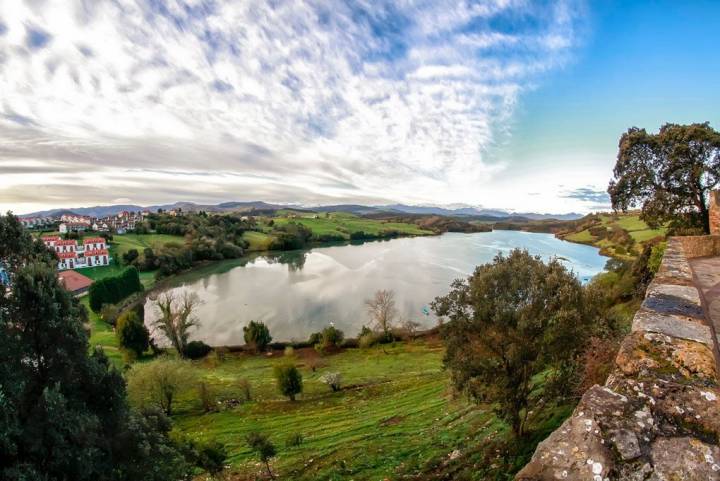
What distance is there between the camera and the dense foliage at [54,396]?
6113 millimetres

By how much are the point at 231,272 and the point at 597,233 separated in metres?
99.6

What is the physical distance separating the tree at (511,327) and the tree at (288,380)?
1631cm

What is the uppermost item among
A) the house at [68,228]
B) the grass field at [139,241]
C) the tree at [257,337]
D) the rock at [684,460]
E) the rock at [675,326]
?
the rock at [675,326]

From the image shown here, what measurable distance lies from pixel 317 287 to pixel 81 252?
51884 millimetres

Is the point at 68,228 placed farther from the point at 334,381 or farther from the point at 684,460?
the point at 684,460

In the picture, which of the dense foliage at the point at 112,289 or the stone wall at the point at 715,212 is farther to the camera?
the dense foliage at the point at 112,289

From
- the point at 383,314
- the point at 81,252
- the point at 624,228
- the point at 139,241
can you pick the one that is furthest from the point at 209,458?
the point at 624,228

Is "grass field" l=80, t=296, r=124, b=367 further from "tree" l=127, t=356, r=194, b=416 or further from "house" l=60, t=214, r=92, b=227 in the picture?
"house" l=60, t=214, r=92, b=227

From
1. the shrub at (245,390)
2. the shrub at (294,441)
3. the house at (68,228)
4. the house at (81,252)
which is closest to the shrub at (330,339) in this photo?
the shrub at (245,390)

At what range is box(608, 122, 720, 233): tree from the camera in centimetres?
1419

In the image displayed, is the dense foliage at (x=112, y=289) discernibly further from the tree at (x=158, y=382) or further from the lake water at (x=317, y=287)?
the tree at (x=158, y=382)

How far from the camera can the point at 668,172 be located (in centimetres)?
1509

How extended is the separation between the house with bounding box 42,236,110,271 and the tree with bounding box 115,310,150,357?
136 ft

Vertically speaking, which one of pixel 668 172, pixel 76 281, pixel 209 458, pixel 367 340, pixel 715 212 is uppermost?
pixel 668 172
